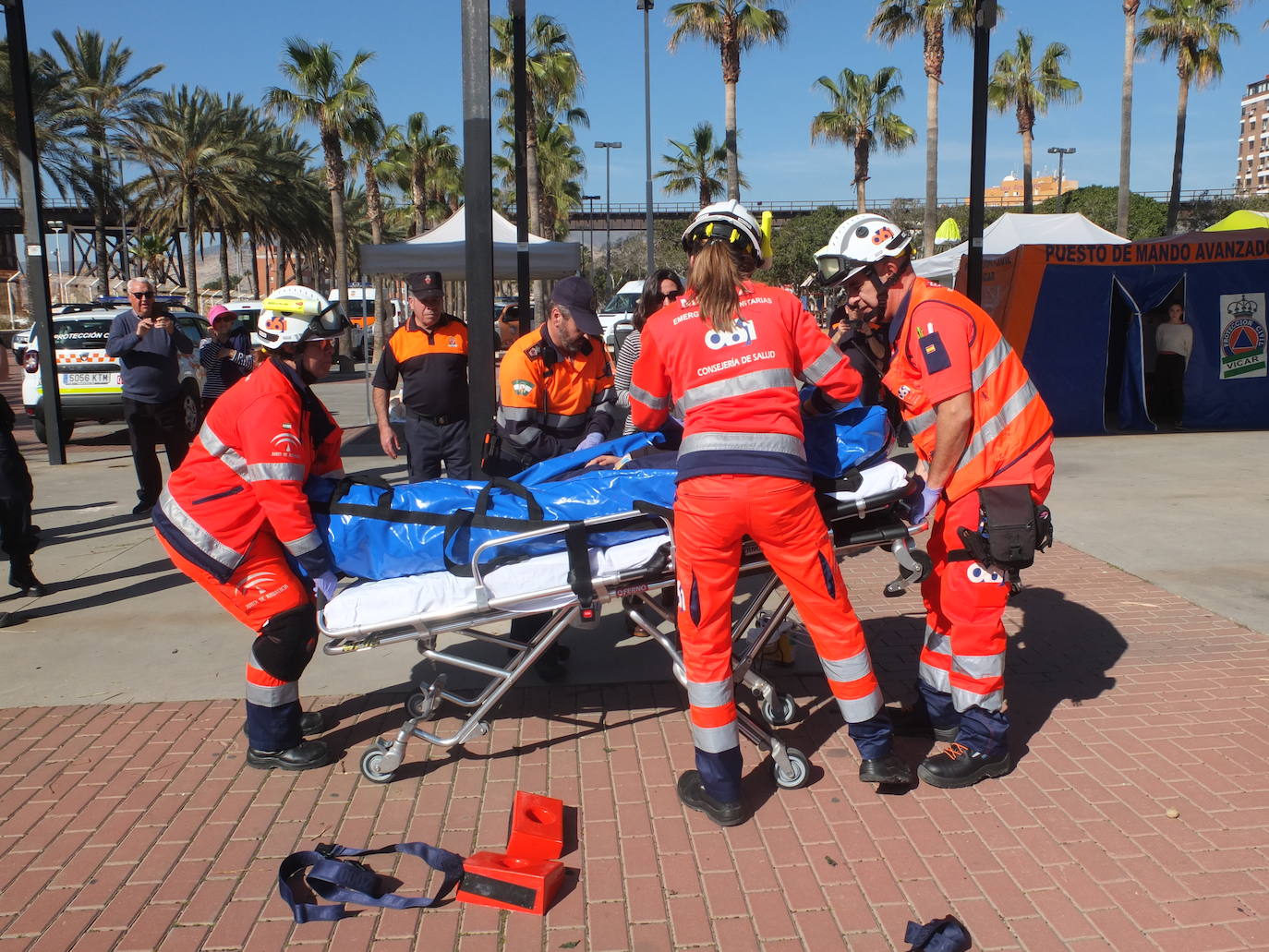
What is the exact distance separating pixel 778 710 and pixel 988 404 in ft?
5.00

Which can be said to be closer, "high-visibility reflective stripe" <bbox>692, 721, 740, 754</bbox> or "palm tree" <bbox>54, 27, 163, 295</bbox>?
"high-visibility reflective stripe" <bbox>692, 721, 740, 754</bbox>

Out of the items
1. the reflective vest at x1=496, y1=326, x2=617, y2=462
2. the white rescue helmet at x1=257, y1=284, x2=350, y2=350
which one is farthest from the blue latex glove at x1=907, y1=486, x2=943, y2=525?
the white rescue helmet at x1=257, y1=284, x2=350, y2=350

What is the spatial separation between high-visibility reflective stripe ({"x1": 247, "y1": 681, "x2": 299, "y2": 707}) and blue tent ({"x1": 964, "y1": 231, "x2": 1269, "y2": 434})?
10.8 metres

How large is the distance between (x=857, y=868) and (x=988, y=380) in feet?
5.79

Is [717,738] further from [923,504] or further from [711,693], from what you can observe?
[923,504]

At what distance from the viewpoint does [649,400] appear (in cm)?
354

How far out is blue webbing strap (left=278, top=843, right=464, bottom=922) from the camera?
2.98 m

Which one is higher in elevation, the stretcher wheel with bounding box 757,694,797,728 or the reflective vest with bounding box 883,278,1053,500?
the reflective vest with bounding box 883,278,1053,500

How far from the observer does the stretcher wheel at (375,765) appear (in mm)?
3777

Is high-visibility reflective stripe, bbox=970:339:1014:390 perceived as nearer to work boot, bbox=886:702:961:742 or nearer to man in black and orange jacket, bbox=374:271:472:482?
work boot, bbox=886:702:961:742

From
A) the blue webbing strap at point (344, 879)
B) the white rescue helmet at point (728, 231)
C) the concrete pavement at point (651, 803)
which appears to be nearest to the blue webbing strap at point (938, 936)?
the concrete pavement at point (651, 803)

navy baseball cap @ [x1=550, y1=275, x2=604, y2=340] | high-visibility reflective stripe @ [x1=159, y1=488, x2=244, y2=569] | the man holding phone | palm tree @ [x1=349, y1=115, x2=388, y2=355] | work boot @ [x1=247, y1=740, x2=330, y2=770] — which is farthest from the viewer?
palm tree @ [x1=349, y1=115, x2=388, y2=355]

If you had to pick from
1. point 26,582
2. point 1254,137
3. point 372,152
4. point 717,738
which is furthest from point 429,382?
point 1254,137

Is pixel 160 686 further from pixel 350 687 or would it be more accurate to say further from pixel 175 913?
pixel 175 913
